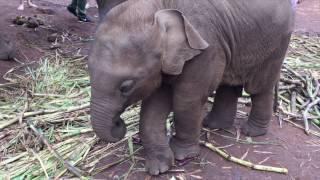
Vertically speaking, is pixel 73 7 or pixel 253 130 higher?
pixel 73 7

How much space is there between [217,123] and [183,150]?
558mm

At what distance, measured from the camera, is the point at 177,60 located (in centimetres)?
246

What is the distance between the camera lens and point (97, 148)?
3.15 meters

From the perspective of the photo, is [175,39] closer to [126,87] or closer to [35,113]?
[126,87]

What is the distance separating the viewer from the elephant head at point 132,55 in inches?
92.7

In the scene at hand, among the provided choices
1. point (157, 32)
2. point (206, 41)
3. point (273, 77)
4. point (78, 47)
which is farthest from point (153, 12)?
point (78, 47)

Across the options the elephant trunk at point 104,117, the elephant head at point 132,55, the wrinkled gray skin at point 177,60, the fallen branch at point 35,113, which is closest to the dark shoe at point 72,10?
the fallen branch at point 35,113

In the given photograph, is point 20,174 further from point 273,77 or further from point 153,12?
point 273,77

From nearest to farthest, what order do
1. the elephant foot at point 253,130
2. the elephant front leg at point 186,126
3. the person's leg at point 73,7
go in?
the elephant front leg at point 186,126
the elephant foot at point 253,130
the person's leg at point 73,7

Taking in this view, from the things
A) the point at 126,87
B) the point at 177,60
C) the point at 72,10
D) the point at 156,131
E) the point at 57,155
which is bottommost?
the point at 57,155

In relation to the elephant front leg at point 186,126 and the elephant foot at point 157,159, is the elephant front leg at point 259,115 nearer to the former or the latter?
the elephant front leg at point 186,126

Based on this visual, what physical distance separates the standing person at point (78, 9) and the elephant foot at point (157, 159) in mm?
4429

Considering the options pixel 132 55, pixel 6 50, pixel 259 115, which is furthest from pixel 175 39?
pixel 6 50

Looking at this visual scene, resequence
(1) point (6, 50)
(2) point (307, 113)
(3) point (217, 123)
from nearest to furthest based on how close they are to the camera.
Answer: (3) point (217, 123) < (2) point (307, 113) < (1) point (6, 50)
